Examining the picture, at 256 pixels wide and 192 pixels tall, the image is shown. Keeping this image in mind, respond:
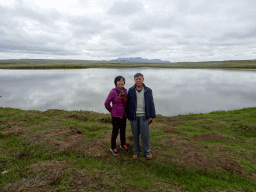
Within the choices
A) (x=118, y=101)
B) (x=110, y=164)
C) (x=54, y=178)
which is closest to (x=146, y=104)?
(x=118, y=101)

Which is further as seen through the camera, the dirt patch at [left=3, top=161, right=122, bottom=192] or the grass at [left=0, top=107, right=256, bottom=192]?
the grass at [left=0, top=107, right=256, bottom=192]

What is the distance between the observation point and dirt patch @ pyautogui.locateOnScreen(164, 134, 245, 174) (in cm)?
615

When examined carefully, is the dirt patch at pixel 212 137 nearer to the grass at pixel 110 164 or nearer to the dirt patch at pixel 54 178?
the grass at pixel 110 164

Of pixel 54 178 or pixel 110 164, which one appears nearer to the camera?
pixel 54 178

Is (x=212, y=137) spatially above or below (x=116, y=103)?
below

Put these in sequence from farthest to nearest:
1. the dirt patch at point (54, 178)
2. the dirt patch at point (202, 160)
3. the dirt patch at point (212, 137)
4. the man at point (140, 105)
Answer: the dirt patch at point (212, 137), the man at point (140, 105), the dirt patch at point (202, 160), the dirt patch at point (54, 178)

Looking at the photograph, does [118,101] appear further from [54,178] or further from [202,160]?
[202,160]

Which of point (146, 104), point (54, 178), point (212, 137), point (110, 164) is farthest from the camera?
point (212, 137)

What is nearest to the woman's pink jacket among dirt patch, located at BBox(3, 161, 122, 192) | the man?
the man

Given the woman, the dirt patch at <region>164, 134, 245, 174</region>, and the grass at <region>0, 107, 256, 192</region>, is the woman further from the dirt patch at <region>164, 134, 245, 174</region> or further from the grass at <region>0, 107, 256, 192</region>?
the dirt patch at <region>164, 134, 245, 174</region>

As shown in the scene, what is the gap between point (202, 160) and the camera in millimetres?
6508

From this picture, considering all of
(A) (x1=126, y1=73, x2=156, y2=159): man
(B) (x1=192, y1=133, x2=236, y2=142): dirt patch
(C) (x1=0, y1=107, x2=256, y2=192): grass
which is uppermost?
(A) (x1=126, y1=73, x2=156, y2=159): man

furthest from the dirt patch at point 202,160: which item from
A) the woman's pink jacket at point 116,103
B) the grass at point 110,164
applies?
the woman's pink jacket at point 116,103

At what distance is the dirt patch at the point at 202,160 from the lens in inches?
242
